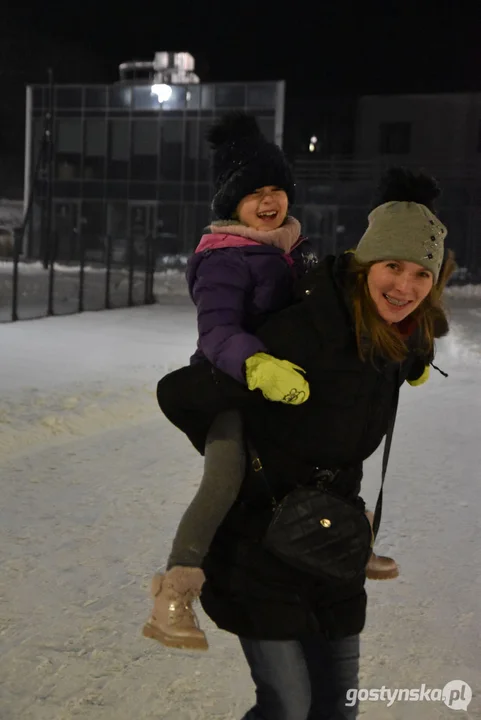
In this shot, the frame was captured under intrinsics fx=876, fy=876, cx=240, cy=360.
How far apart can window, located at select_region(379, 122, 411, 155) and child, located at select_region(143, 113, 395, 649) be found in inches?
1425

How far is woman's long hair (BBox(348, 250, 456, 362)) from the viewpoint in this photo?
2.19 metres

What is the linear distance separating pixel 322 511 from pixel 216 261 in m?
0.78

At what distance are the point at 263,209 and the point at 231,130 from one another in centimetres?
43

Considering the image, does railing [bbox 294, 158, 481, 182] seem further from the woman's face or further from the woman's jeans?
the woman's jeans

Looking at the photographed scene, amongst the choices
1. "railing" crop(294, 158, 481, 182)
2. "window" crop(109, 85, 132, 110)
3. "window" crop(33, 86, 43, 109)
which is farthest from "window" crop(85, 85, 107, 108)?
"railing" crop(294, 158, 481, 182)

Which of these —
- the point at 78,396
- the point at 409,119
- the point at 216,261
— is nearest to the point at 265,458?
the point at 216,261

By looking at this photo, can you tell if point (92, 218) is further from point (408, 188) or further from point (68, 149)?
point (408, 188)

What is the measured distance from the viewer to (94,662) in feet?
10.9

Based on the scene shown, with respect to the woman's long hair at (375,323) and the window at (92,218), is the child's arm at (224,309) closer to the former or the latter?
the woman's long hair at (375,323)

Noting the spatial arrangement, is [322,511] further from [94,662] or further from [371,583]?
[371,583]

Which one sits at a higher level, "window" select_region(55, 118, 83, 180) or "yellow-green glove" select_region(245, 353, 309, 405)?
"window" select_region(55, 118, 83, 180)

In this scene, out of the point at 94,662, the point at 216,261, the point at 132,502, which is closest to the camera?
the point at 216,261

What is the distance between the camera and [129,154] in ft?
123

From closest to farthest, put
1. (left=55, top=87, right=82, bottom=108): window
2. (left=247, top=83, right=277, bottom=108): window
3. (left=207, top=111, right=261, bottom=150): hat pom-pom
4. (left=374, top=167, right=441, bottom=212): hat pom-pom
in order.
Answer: (left=374, top=167, right=441, bottom=212): hat pom-pom → (left=207, top=111, right=261, bottom=150): hat pom-pom → (left=247, top=83, right=277, bottom=108): window → (left=55, top=87, right=82, bottom=108): window
